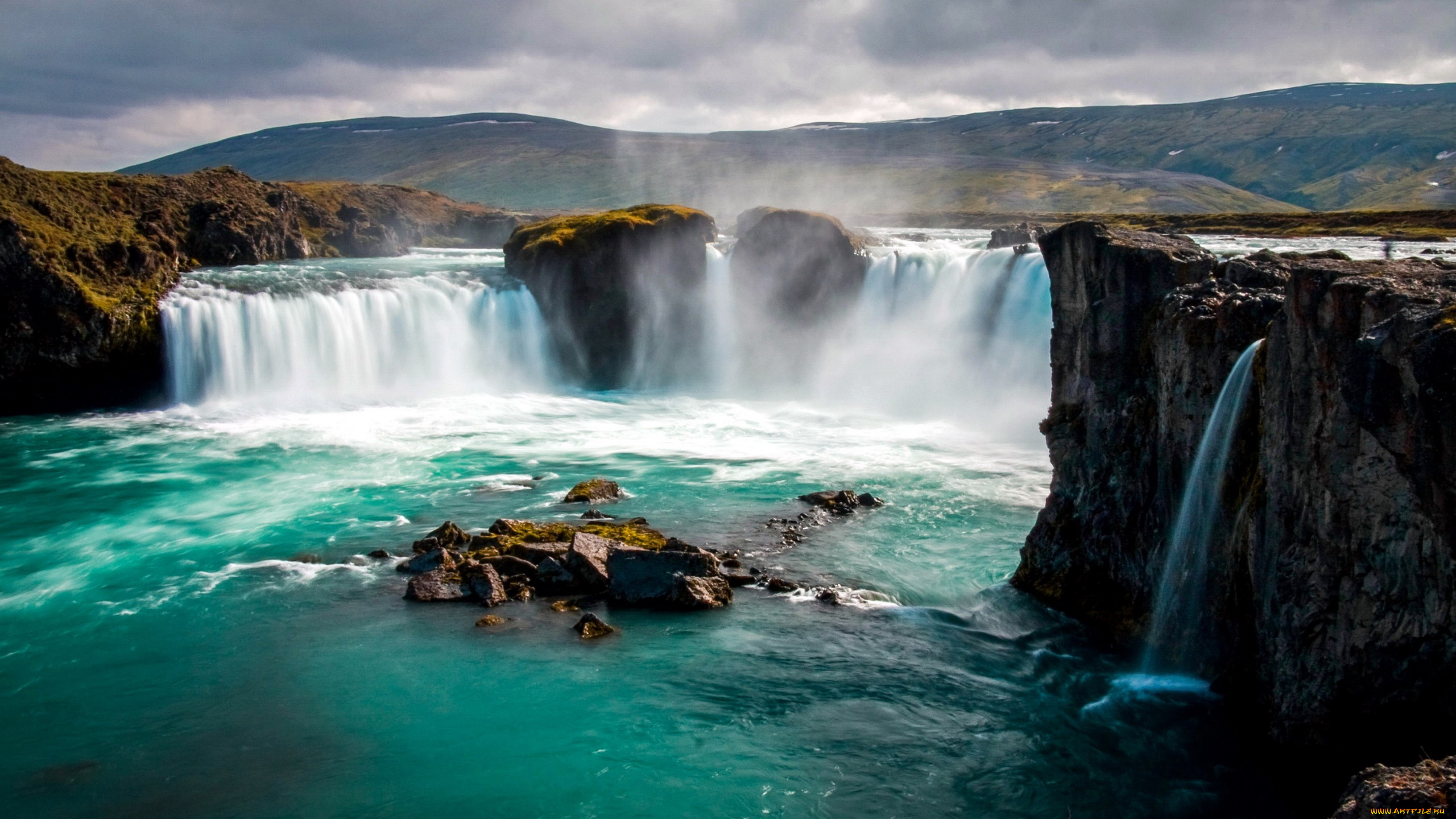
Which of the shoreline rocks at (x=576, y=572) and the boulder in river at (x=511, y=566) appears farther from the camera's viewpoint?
the boulder in river at (x=511, y=566)

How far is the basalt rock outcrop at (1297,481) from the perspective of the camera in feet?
35.8

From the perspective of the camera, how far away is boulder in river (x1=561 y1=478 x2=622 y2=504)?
2909cm

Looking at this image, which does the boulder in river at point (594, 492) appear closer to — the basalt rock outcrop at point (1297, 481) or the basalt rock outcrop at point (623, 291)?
the basalt rock outcrop at point (1297, 481)

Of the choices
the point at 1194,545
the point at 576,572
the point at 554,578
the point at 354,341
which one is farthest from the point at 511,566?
the point at 354,341

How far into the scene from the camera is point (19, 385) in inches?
1660

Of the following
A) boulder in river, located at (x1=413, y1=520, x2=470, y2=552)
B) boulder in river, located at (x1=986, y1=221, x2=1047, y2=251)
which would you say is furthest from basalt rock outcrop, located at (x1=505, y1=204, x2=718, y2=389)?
boulder in river, located at (x1=413, y1=520, x2=470, y2=552)

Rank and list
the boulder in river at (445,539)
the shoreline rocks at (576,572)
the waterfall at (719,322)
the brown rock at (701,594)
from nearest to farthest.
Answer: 1. the brown rock at (701,594)
2. the shoreline rocks at (576,572)
3. the boulder in river at (445,539)
4. the waterfall at (719,322)

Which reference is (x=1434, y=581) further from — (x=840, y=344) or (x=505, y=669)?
(x=840, y=344)

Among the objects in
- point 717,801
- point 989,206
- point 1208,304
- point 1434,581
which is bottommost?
point 717,801

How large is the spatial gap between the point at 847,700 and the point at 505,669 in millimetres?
6433

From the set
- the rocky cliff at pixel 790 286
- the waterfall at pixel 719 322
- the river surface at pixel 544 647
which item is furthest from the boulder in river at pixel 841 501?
the waterfall at pixel 719 322

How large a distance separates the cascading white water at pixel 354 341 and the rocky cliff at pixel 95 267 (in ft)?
5.49

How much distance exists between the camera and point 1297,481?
510 inches

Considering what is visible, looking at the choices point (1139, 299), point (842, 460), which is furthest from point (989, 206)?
point (1139, 299)
